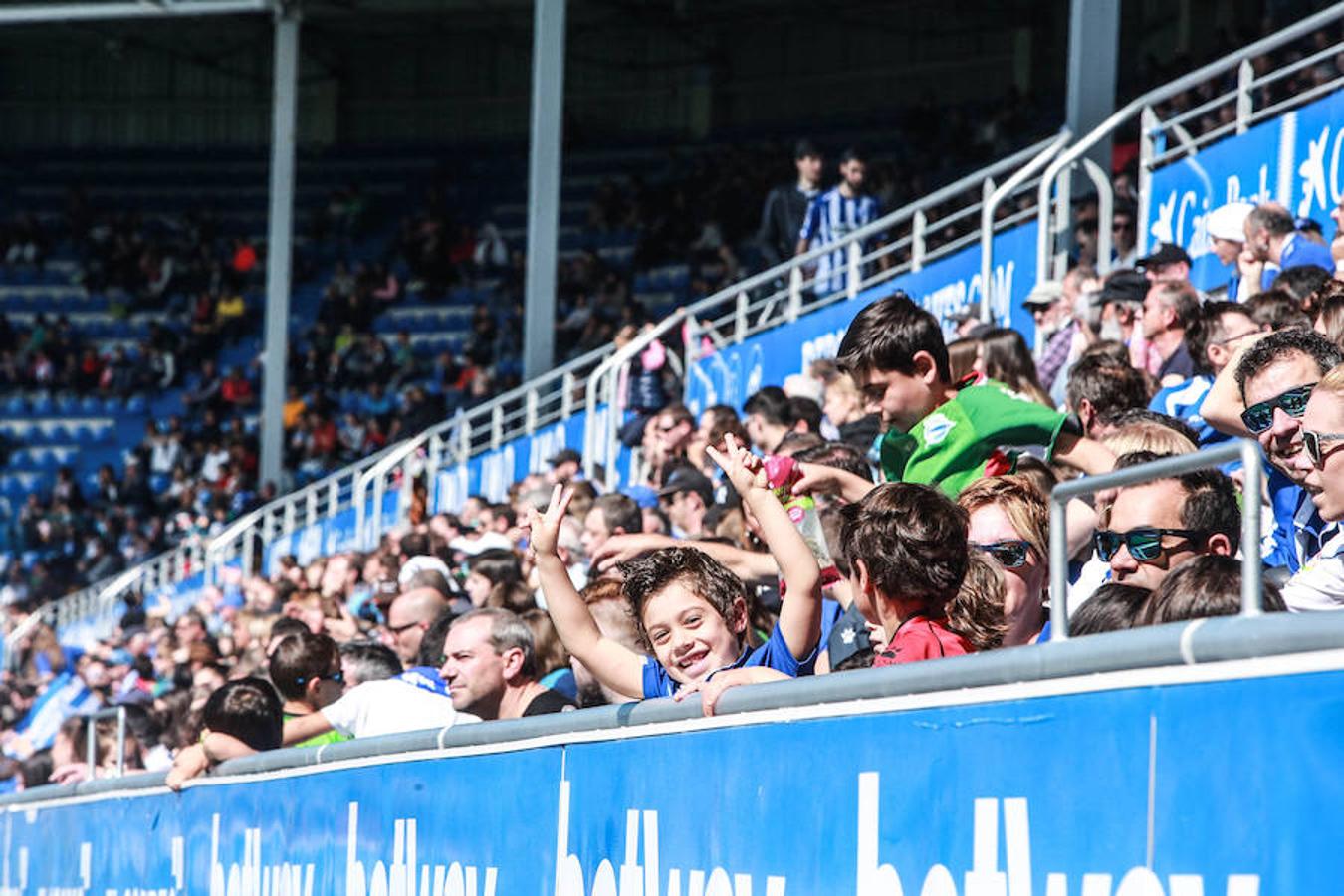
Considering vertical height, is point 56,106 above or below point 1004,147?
above

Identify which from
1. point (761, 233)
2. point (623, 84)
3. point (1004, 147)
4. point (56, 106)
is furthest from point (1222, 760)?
point (56, 106)

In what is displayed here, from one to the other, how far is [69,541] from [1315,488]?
2446 cm

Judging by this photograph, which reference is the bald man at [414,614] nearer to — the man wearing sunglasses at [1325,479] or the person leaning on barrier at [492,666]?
the person leaning on barrier at [492,666]

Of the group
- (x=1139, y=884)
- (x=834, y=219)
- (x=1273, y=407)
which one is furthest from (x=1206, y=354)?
(x=834, y=219)

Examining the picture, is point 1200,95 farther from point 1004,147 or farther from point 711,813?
point 711,813

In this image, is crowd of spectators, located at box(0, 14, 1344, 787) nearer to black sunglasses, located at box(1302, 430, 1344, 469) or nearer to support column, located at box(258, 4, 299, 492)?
black sunglasses, located at box(1302, 430, 1344, 469)

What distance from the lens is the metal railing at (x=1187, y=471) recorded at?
216cm

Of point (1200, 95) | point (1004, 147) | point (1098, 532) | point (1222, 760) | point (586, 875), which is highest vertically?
point (1004, 147)

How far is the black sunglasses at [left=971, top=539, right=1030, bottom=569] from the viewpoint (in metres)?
3.84

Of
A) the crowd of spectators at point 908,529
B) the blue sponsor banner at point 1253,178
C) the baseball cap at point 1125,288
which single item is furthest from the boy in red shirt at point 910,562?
the blue sponsor banner at point 1253,178

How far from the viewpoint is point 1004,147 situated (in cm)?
2164

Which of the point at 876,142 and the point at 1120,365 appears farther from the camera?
the point at 876,142

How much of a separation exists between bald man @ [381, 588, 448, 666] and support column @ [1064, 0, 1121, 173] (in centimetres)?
487

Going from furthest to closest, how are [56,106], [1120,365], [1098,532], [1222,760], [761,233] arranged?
[56,106] < [761,233] < [1120,365] < [1098,532] < [1222,760]
